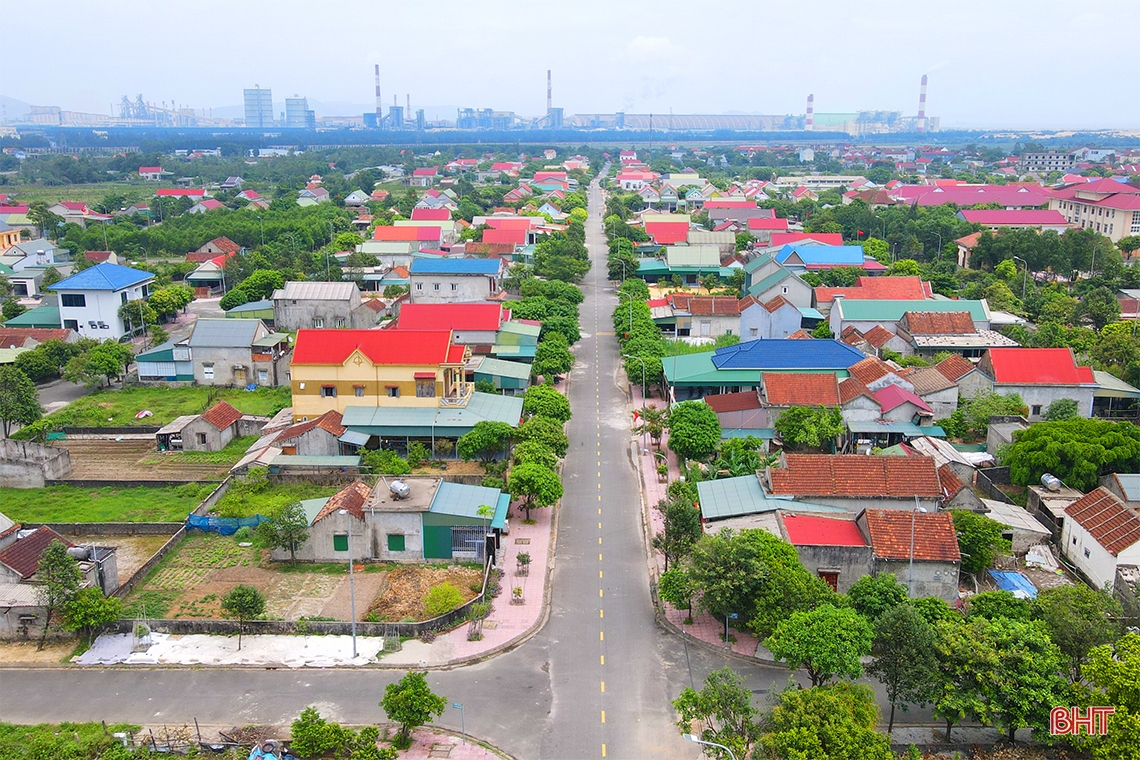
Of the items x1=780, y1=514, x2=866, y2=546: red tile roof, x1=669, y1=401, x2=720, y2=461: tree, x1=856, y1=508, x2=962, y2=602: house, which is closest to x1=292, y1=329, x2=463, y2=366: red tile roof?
x1=669, y1=401, x2=720, y2=461: tree

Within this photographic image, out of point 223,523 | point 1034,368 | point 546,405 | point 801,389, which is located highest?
point 1034,368

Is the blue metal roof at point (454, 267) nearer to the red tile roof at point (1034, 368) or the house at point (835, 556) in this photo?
Answer: the red tile roof at point (1034, 368)

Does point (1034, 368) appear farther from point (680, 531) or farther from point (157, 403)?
point (157, 403)

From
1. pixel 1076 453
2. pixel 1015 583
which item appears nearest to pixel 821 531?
pixel 1015 583

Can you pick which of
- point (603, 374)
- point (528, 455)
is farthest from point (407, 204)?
point (528, 455)

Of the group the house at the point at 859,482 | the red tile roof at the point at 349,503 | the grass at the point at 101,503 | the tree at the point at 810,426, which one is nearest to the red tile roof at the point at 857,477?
the house at the point at 859,482

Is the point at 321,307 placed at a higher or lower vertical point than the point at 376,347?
lower
